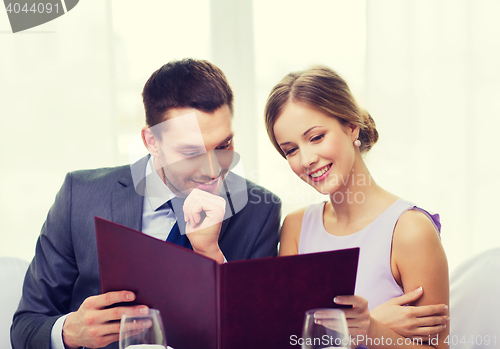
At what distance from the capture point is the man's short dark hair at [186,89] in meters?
1.44

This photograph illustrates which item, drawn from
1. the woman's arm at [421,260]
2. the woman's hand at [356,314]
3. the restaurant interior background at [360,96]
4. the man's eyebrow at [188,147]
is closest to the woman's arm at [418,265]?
the woman's arm at [421,260]

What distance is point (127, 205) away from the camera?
4.81 feet

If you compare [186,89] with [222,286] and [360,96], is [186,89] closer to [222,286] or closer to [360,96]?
[222,286]

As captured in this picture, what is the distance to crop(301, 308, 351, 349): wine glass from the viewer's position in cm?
70

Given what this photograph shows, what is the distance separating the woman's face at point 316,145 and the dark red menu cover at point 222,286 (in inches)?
21.4

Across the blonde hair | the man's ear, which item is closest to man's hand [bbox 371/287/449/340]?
the blonde hair

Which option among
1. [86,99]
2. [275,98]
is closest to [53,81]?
[86,99]

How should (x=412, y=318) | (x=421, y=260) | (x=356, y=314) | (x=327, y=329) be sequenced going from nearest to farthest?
(x=327, y=329) → (x=356, y=314) → (x=412, y=318) → (x=421, y=260)

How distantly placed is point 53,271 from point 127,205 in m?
0.33

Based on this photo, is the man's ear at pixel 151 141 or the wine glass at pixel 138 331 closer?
the wine glass at pixel 138 331

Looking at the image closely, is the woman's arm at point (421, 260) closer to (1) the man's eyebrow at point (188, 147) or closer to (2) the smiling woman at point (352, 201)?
(2) the smiling woman at point (352, 201)

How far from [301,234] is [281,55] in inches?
49.4

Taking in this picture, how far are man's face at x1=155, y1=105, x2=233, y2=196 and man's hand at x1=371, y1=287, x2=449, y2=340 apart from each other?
2.23ft

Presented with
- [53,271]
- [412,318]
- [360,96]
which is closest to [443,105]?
[360,96]
